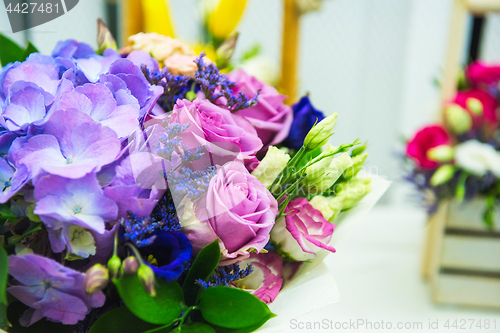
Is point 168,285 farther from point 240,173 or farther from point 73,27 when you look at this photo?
point 73,27

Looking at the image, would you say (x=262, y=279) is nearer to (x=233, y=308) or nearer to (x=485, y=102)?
(x=233, y=308)

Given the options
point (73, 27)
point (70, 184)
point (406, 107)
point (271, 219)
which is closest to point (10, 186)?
point (70, 184)

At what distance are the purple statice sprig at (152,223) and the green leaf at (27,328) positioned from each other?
0.11 m

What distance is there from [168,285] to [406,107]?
0.89 metres

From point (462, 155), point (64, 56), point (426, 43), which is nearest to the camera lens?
point (64, 56)

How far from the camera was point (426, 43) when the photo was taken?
89 cm

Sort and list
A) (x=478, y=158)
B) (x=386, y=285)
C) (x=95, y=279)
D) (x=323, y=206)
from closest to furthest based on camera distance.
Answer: (x=95, y=279)
(x=323, y=206)
(x=478, y=158)
(x=386, y=285)

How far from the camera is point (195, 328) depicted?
0.24m

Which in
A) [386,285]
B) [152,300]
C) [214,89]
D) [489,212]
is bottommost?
[386,285]

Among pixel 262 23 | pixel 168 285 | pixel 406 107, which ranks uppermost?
pixel 262 23

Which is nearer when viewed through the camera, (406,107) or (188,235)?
(188,235)

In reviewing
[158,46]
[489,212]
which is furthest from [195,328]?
[489,212]

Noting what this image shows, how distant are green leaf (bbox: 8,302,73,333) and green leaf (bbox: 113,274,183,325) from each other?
0.09 meters

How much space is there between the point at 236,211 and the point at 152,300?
76 mm
